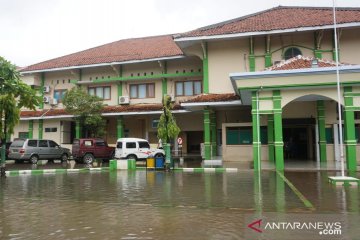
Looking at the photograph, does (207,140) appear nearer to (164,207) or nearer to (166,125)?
(166,125)

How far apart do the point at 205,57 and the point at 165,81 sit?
5.01m

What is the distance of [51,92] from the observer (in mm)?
30484

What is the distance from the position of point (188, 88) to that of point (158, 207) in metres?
18.9

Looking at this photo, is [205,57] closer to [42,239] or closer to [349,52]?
[349,52]

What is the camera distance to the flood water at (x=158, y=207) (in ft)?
20.2

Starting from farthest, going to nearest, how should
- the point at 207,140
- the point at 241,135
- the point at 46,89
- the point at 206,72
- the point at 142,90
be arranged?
the point at 46,89, the point at 142,90, the point at 206,72, the point at 207,140, the point at 241,135

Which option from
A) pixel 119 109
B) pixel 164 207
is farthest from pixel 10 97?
pixel 119 109

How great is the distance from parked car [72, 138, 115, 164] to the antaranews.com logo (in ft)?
59.1

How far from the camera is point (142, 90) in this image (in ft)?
91.5

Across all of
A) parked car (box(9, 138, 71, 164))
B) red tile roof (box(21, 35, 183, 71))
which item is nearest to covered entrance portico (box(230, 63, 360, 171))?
red tile roof (box(21, 35, 183, 71))

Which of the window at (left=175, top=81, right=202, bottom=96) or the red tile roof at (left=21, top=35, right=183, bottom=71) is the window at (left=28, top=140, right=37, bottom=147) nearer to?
the red tile roof at (left=21, top=35, right=183, bottom=71)

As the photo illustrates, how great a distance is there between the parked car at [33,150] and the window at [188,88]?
9.89 metres

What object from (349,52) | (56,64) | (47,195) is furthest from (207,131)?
(56,64)

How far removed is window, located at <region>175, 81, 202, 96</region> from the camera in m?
26.2
